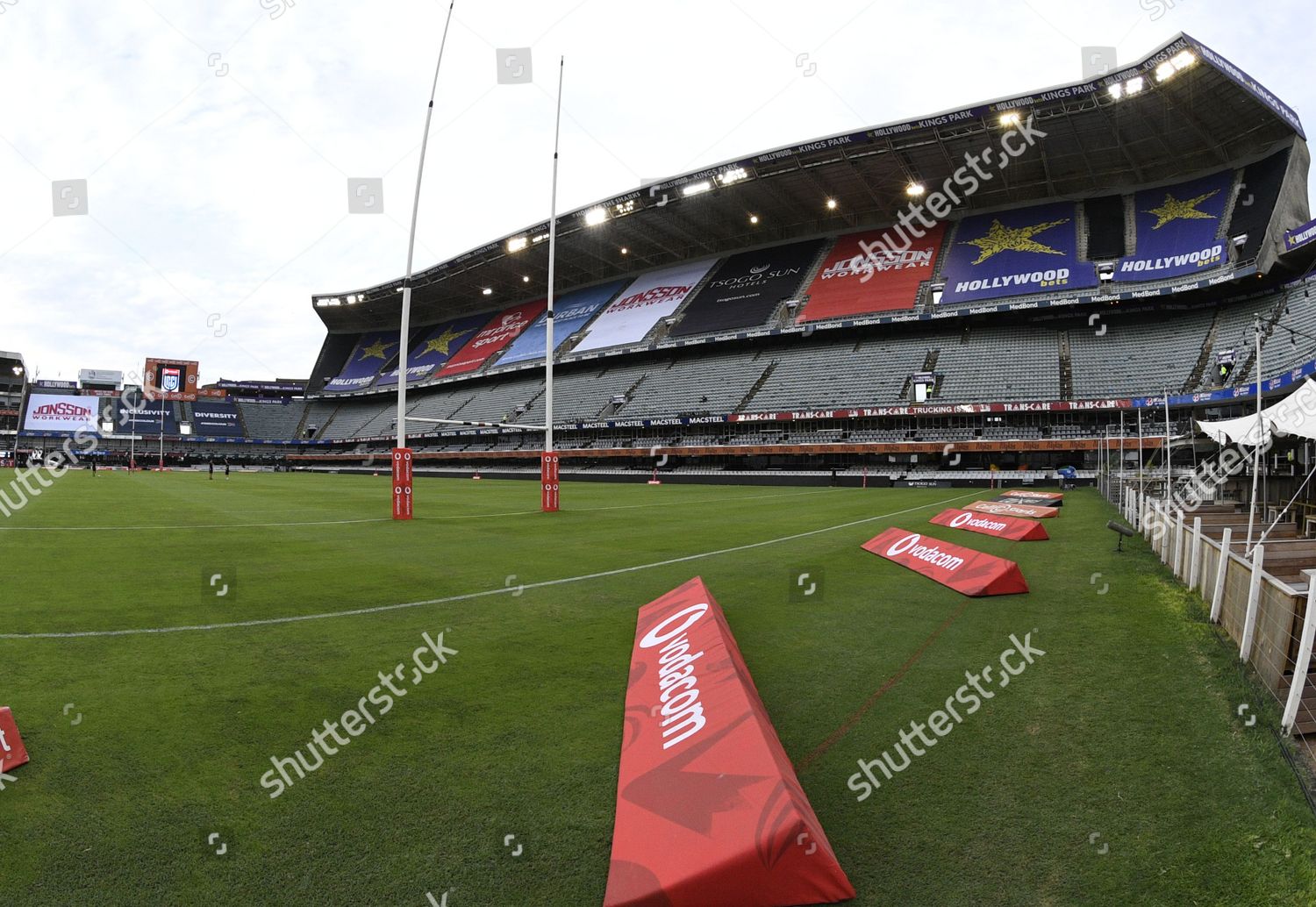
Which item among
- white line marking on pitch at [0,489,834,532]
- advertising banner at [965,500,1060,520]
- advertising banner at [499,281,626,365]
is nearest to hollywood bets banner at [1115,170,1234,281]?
advertising banner at [965,500,1060,520]

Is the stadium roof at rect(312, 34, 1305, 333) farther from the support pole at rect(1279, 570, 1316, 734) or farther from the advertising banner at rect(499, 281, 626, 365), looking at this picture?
the support pole at rect(1279, 570, 1316, 734)

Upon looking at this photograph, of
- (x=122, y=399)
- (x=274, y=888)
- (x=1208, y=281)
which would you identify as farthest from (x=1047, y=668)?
(x=122, y=399)

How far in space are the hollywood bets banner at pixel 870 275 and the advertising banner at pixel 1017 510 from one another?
98.7ft

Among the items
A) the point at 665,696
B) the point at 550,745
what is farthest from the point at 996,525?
the point at 550,745

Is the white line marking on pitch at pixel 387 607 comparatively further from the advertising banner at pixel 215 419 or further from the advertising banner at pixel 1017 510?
the advertising banner at pixel 215 419

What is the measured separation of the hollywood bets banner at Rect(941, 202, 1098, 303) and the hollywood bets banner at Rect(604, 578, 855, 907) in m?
44.3

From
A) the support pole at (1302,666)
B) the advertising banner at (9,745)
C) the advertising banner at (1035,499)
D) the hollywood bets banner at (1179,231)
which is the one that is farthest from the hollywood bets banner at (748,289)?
the advertising banner at (9,745)

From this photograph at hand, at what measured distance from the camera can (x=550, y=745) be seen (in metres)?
3.59

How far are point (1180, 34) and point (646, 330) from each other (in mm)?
37336

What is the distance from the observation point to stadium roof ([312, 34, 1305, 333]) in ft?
106

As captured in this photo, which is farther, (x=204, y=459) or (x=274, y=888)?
(x=204, y=459)

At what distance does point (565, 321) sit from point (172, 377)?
145 feet

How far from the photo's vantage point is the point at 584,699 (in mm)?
4262

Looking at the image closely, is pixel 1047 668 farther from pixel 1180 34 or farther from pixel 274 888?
pixel 1180 34
